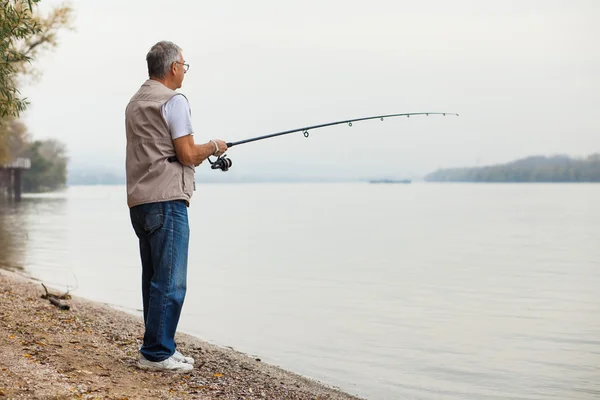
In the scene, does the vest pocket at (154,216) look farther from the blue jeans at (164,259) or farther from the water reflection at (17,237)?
the water reflection at (17,237)

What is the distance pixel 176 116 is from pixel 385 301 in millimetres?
11358

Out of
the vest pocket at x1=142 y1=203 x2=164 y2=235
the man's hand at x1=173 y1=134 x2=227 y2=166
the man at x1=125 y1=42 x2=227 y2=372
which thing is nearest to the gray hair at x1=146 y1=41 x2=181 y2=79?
the man at x1=125 y1=42 x2=227 y2=372

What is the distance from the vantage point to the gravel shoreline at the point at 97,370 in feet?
15.6

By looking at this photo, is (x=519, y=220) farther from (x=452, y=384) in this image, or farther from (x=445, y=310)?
(x=452, y=384)

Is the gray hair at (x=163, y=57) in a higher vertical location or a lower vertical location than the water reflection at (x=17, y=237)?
higher

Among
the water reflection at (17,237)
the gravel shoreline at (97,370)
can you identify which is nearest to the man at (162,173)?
the gravel shoreline at (97,370)

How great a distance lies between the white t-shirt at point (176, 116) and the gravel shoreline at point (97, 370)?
5.50 ft

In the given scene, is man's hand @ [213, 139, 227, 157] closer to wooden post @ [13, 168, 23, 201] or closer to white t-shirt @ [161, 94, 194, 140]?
white t-shirt @ [161, 94, 194, 140]

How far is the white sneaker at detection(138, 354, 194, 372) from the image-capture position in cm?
533

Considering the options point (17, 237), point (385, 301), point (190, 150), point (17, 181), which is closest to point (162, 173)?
point (190, 150)

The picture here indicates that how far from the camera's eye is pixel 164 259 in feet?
16.9

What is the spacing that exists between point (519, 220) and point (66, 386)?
4908 centimetres

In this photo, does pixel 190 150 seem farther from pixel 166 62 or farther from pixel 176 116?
pixel 166 62

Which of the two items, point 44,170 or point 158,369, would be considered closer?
point 158,369
